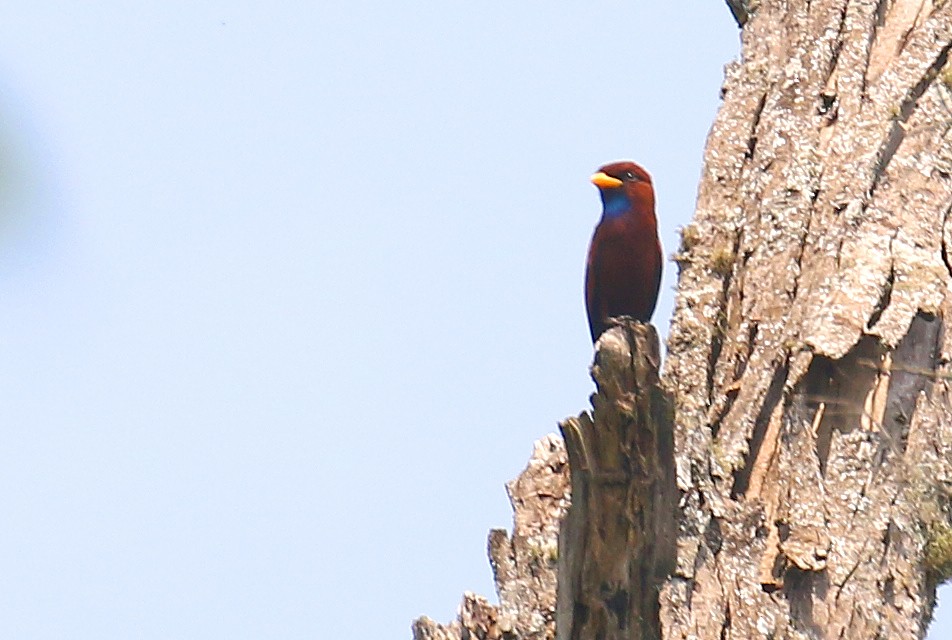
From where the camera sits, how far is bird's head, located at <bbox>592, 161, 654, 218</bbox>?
6859 millimetres

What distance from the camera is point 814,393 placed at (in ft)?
15.5

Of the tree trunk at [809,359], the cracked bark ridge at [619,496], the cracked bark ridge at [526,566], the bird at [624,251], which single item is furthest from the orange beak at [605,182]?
the cracked bark ridge at [619,496]

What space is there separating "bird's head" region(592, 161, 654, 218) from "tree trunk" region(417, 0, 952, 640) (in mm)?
1057

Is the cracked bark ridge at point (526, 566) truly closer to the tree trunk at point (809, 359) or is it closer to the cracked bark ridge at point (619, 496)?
the tree trunk at point (809, 359)

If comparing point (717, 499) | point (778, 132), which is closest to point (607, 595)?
point (717, 499)

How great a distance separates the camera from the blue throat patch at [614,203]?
6859 mm

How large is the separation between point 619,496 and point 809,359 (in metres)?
1.42

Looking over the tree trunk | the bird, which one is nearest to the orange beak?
the bird

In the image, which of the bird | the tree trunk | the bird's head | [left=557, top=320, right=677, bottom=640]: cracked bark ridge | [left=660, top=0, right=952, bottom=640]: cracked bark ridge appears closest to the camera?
[left=557, top=320, right=677, bottom=640]: cracked bark ridge

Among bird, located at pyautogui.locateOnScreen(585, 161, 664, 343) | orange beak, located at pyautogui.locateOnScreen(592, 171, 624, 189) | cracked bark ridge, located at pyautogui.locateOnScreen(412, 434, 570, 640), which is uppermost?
orange beak, located at pyautogui.locateOnScreen(592, 171, 624, 189)

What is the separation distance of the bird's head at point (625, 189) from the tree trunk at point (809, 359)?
106cm

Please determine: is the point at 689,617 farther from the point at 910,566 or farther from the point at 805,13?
the point at 805,13

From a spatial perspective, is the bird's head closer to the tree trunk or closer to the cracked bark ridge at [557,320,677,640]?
the tree trunk

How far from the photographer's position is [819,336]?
4.79 metres
